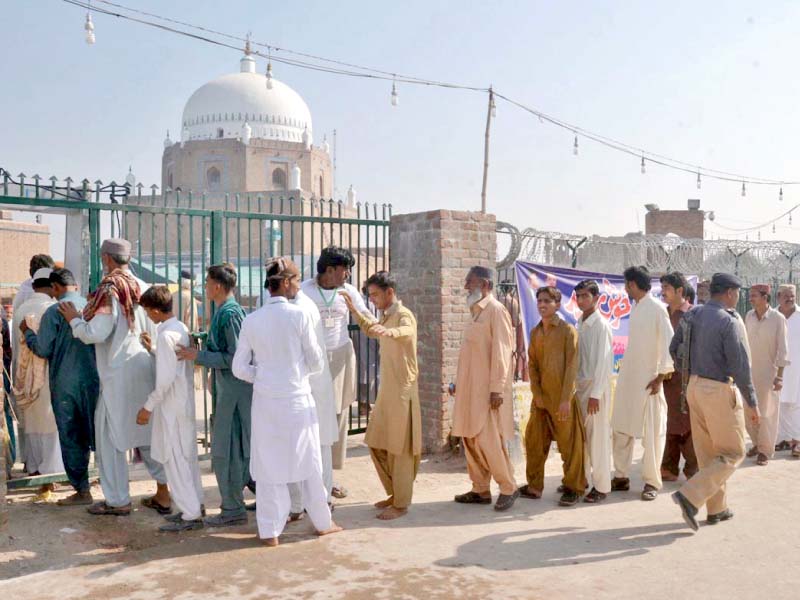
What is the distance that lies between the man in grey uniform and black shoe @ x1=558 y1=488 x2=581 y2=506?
821mm

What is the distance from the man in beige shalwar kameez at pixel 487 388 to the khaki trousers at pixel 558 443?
0.34m

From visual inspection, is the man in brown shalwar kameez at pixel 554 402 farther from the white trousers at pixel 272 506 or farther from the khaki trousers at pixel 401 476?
the white trousers at pixel 272 506

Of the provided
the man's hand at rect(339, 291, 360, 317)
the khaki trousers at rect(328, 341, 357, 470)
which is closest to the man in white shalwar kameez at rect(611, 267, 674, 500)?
the khaki trousers at rect(328, 341, 357, 470)

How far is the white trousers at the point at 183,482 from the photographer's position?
458 centimetres

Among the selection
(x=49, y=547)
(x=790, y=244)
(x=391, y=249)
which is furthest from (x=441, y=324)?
(x=790, y=244)

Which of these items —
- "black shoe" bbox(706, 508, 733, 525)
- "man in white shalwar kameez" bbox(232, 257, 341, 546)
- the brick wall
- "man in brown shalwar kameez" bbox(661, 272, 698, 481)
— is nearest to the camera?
"man in white shalwar kameez" bbox(232, 257, 341, 546)

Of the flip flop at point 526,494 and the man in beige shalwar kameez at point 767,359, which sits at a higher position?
the man in beige shalwar kameez at point 767,359

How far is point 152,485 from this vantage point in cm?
570

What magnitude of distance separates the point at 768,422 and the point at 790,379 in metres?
0.85

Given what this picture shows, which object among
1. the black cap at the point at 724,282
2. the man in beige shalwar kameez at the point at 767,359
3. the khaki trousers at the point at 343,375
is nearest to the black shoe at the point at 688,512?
the black cap at the point at 724,282

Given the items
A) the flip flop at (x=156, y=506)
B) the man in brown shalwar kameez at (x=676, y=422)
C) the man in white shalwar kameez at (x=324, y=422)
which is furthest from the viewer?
the man in brown shalwar kameez at (x=676, y=422)

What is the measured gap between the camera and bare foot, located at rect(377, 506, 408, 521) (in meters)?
4.90

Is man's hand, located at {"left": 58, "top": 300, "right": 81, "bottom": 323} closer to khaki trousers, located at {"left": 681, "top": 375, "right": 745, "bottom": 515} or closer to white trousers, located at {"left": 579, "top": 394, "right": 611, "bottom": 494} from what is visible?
white trousers, located at {"left": 579, "top": 394, "right": 611, "bottom": 494}

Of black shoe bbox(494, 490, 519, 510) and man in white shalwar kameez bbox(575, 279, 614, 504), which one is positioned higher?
man in white shalwar kameez bbox(575, 279, 614, 504)
